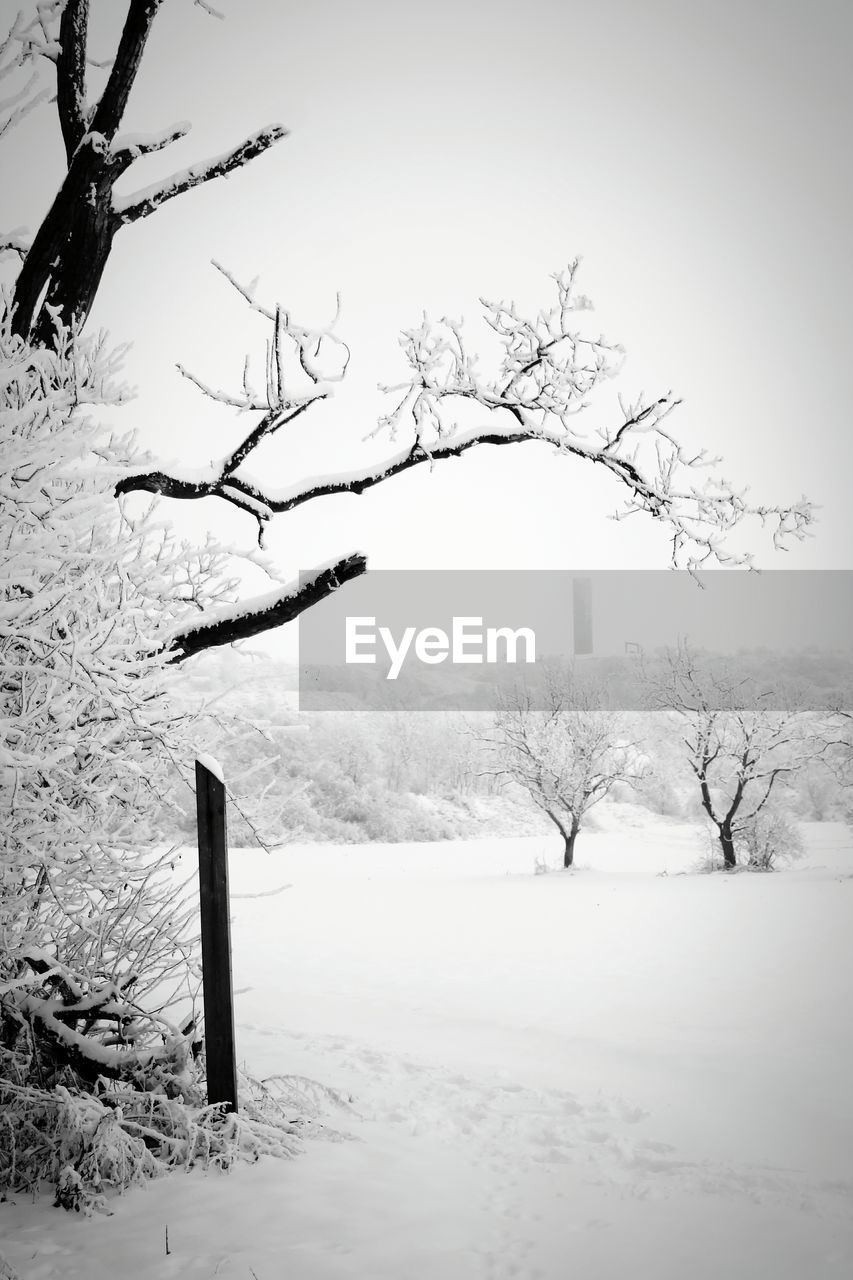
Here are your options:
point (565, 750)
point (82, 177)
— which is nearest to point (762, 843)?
point (565, 750)

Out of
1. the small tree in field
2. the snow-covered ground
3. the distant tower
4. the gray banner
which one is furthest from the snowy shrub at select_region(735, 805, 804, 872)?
the distant tower

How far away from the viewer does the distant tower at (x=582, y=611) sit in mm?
51500

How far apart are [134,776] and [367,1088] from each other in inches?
111

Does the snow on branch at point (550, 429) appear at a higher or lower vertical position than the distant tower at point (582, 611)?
lower

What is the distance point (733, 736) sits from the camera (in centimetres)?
2145

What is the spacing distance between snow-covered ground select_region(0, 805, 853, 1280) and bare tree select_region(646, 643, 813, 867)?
7.68 metres

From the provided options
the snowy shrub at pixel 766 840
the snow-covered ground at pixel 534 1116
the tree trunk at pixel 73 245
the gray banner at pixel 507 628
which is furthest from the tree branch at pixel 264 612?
the gray banner at pixel 507 628

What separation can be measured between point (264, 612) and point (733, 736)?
2034cm

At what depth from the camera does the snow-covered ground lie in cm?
272

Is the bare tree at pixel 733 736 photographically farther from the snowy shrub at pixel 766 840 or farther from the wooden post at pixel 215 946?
the wooden post at pixel 215 946

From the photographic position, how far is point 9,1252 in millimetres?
2578

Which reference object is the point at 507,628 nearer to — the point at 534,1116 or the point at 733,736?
the point at 733,736

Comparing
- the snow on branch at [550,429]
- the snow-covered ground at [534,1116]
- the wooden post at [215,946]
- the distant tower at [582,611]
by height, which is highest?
the distant tower at [582,611]

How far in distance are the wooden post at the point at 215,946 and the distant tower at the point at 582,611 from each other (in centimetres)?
4820
